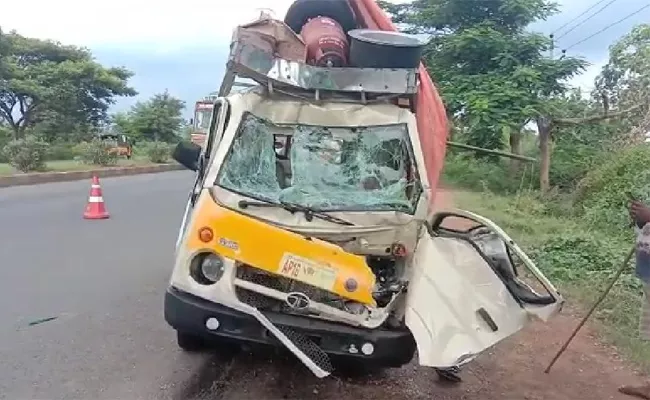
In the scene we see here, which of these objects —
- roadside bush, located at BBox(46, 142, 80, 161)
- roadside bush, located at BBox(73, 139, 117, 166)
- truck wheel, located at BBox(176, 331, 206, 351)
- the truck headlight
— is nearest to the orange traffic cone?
truck wheel, located at BBox(176, 331, 206, 351)

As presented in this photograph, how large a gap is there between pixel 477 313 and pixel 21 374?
2776 millimetres

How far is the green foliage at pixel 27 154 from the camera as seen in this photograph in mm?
A: 21406

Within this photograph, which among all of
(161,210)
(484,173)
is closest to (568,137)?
(484,173)

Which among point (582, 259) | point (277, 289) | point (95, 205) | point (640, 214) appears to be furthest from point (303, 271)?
point (95, 205)

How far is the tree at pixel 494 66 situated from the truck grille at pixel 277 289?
538 inches

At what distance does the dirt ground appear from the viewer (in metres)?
4.82

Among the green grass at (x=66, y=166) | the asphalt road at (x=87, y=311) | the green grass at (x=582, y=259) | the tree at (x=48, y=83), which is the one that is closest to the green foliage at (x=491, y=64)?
the green grass at (x=582, y=259)

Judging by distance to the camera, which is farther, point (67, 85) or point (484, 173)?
point (67, 85)

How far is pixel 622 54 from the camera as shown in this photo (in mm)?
18125

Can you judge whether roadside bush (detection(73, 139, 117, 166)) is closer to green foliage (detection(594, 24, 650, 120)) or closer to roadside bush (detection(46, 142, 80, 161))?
roadside bush (detection(46, 142, 80, 161))

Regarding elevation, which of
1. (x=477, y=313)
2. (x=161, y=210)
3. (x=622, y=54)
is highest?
(x=622, y=54)

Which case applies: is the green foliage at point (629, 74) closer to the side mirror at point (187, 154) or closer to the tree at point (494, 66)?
the tree at point (494, 66)

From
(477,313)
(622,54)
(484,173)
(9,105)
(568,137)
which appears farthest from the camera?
(9,105)

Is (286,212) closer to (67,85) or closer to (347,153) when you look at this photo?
(347,153)
